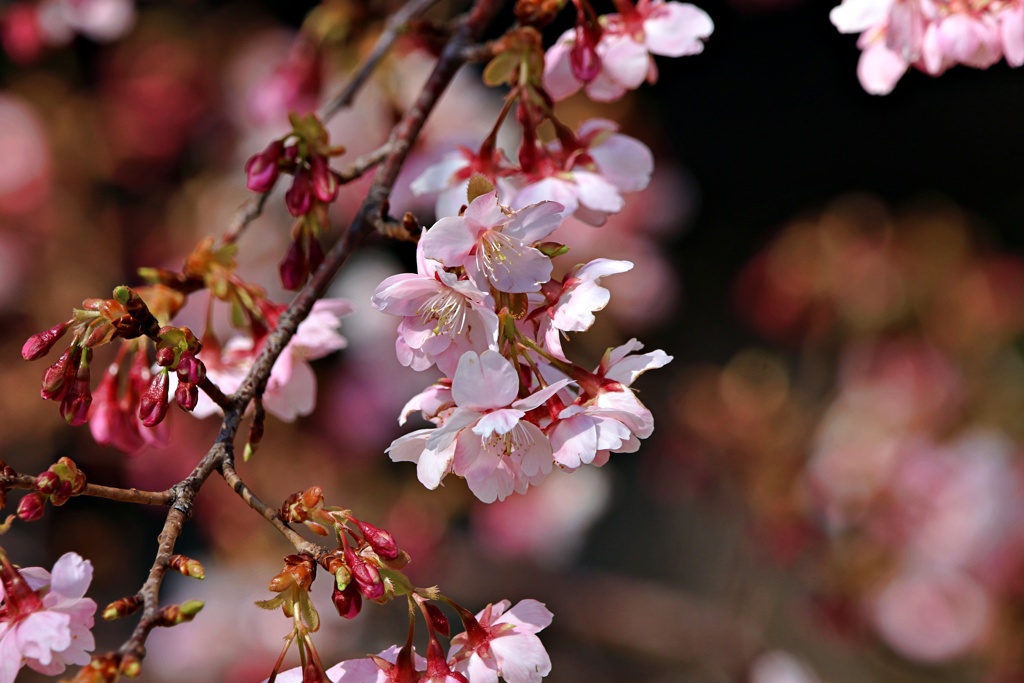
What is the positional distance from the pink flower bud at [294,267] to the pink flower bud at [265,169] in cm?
6

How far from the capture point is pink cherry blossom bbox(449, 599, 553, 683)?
2.28 feet

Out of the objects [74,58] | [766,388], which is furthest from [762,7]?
[74,58]

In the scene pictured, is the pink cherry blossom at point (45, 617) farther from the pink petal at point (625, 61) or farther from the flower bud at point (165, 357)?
the pink petal at point (625, 61)

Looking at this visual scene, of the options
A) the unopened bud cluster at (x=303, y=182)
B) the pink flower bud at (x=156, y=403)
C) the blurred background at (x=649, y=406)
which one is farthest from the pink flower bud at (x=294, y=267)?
the blurred background at (x=649, y=406)

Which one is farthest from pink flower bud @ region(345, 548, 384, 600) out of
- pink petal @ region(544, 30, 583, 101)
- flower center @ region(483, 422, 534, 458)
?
pink petal @ region(544, 30, 583, 101)

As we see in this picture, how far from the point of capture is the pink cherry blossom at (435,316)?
26.2 inches

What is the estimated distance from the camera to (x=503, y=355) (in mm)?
669

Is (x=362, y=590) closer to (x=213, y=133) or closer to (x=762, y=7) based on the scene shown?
(x=213, y=133)

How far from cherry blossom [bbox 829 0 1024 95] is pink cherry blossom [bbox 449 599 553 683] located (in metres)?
0.61

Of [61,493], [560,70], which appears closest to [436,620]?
[61,493]

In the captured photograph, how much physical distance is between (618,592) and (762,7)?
156 centimetres

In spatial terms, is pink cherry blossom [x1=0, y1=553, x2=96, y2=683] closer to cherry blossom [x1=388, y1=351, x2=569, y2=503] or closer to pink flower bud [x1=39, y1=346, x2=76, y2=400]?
pink flower bud [x1=39, y1=346, x2=76, y2=400]

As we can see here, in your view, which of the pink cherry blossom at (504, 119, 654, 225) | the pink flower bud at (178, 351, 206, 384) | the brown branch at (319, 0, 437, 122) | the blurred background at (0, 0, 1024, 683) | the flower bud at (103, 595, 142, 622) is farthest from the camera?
the blurred background at (0, 0, 1024, 683)

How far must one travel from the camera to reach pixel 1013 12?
→ 819mm
